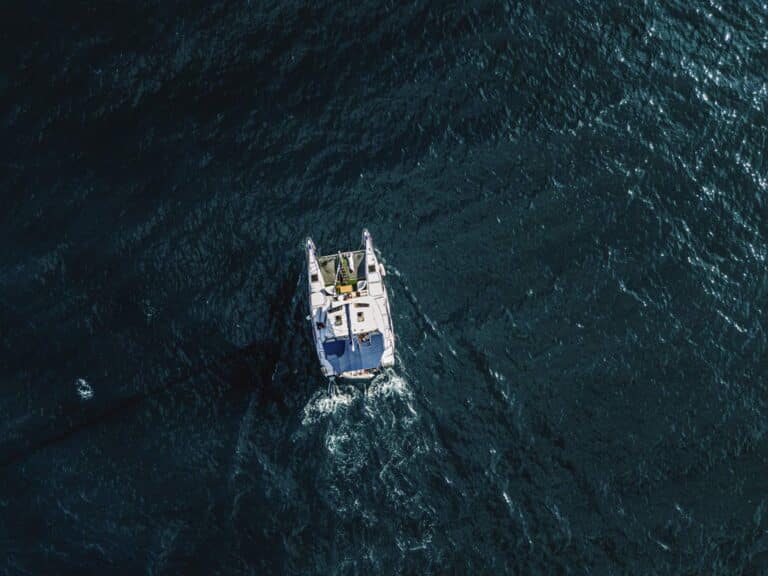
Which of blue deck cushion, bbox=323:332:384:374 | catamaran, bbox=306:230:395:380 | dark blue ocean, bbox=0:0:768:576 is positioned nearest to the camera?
blue deck cushion, bbox=323:332:384:374

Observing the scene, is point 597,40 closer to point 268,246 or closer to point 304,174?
point 304,174

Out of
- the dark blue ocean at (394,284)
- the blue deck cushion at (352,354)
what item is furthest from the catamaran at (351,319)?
the dark blue ocean at (394,284)

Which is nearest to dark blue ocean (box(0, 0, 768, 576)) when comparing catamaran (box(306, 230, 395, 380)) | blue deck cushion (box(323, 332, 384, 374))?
catamaran (box(306, 230, 395, 380))

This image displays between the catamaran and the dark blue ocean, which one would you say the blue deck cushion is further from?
the dark blue ocean

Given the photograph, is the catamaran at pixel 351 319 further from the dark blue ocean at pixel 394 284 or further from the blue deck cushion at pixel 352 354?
the dark blue ocean at pixel 394 284

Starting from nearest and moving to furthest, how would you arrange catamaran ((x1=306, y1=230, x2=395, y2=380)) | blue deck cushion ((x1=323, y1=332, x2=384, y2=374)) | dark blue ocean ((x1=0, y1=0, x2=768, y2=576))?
1. blue deck cushion ((x1=323, y1=332, x2=384, y2=374))
2. catamaran ((x1=306, y1=230, x2=395, y2=380))
3. dark blue ocean ((x1=0, y1=0, x2=768, y2=576))

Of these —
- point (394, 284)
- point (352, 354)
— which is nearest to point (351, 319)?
point (352, 354)

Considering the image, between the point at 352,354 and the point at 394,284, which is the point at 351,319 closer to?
the point at 352,354
